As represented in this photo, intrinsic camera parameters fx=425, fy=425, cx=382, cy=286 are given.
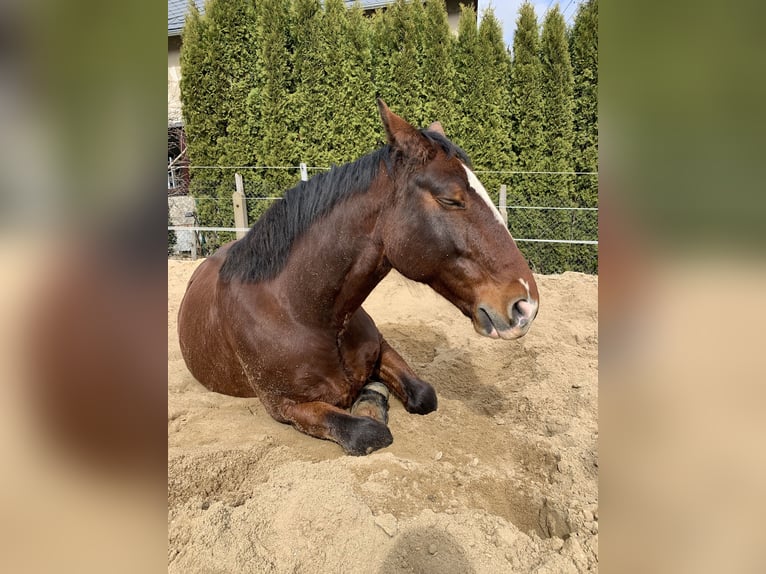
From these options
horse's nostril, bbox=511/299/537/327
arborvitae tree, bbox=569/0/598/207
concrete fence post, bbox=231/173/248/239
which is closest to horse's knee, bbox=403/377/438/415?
horse's nostril, bbox=511/299/537/327

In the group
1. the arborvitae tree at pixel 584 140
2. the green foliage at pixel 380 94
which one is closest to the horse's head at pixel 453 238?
the green foliage at pixel 380 94

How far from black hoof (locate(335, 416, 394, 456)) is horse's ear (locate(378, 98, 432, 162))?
1.51m

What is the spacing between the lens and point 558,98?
8984mm

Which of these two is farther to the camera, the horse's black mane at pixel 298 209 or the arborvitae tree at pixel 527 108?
the arborvitae tree at pixel 527 108

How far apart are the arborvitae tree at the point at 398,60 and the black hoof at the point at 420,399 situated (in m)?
7.91

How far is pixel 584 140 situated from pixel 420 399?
834cm

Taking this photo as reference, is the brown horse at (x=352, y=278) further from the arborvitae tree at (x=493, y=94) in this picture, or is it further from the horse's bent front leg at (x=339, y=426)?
the arborvitae tree at (x=493, y=94)

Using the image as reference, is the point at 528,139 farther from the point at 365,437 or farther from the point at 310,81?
the point at 365,437

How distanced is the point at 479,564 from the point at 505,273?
1.20m

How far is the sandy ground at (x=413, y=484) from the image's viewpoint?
5.49 feet

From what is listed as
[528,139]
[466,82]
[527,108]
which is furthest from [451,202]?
[466,82]
